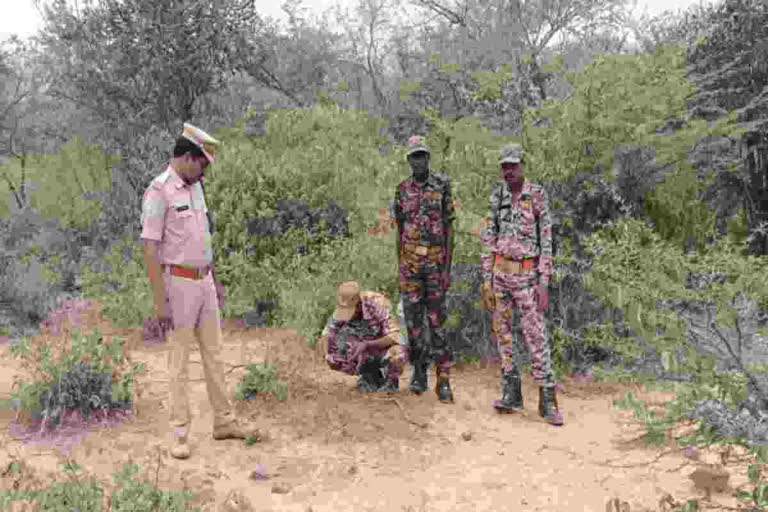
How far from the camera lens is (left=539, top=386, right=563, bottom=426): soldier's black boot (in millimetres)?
4441

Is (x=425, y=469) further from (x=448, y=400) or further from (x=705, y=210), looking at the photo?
(x=705, y=210)

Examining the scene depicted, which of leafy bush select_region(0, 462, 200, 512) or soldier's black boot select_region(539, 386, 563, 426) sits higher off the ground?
leafy bush select_region(0, 462, 200, 512)

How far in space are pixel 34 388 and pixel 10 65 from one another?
13541mm

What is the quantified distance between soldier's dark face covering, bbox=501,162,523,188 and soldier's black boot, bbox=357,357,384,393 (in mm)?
1557

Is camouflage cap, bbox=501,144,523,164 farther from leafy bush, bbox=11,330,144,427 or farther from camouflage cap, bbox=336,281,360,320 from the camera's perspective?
leafy bush, bbox=11,330,144,427

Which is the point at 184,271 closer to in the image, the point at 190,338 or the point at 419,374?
the point at 190,338

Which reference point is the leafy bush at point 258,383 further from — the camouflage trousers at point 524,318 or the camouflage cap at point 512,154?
the camouflage cap at point 512,154

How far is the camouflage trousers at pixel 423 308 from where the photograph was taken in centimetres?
479

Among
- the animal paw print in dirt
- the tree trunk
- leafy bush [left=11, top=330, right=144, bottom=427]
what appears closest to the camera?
the animal paw print in dirt

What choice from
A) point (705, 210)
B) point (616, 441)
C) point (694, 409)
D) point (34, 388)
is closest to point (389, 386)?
point (616, 441)

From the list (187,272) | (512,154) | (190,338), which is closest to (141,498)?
(190,338)

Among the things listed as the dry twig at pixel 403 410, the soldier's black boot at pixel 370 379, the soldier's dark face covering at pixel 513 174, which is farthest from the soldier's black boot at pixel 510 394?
the soldier's dark face covering at pixel 513 174

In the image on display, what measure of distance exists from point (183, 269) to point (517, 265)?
2031mm

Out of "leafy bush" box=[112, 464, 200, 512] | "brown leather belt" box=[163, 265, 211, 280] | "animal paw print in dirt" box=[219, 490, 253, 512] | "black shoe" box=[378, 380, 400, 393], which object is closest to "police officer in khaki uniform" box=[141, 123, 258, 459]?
"brown leather belt" box=[163, 265, 211, 280]
